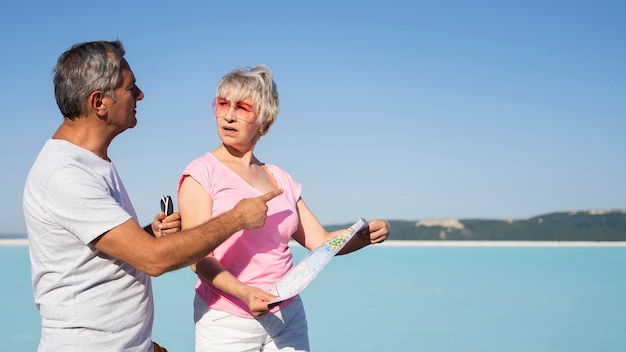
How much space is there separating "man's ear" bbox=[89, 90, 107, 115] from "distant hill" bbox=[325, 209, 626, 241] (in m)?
25.4

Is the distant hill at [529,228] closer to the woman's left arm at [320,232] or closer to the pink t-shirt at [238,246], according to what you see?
A: the woman's left arm at [320,232]

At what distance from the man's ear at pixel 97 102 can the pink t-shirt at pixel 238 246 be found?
349 millimetres

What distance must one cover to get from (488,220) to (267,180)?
30.0 m

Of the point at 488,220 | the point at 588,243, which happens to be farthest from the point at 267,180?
the point at 488,220

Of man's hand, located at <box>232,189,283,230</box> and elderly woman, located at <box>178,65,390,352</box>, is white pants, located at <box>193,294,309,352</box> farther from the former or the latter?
man's hand, located at <box>232,189,283,230</box>

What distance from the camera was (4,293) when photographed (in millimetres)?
11078

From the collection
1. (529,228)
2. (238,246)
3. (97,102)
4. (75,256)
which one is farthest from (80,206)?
(529,228)

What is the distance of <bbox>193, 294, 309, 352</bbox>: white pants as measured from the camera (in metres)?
2.04

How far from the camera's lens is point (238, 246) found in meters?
2.08

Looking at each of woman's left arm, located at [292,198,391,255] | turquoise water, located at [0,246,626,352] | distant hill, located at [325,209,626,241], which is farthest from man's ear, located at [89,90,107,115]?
distant hill, located at [325,209,626,241]

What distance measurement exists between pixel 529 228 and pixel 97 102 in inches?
1151

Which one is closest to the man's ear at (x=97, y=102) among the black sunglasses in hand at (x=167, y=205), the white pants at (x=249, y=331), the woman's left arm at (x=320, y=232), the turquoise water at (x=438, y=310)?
the black sunglasses in hand at (x=167, y=205)

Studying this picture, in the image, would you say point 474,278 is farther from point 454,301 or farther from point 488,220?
point 488,220

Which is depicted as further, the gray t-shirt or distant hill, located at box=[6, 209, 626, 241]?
distant hill, located at box=[6, 209, 626, 241]
